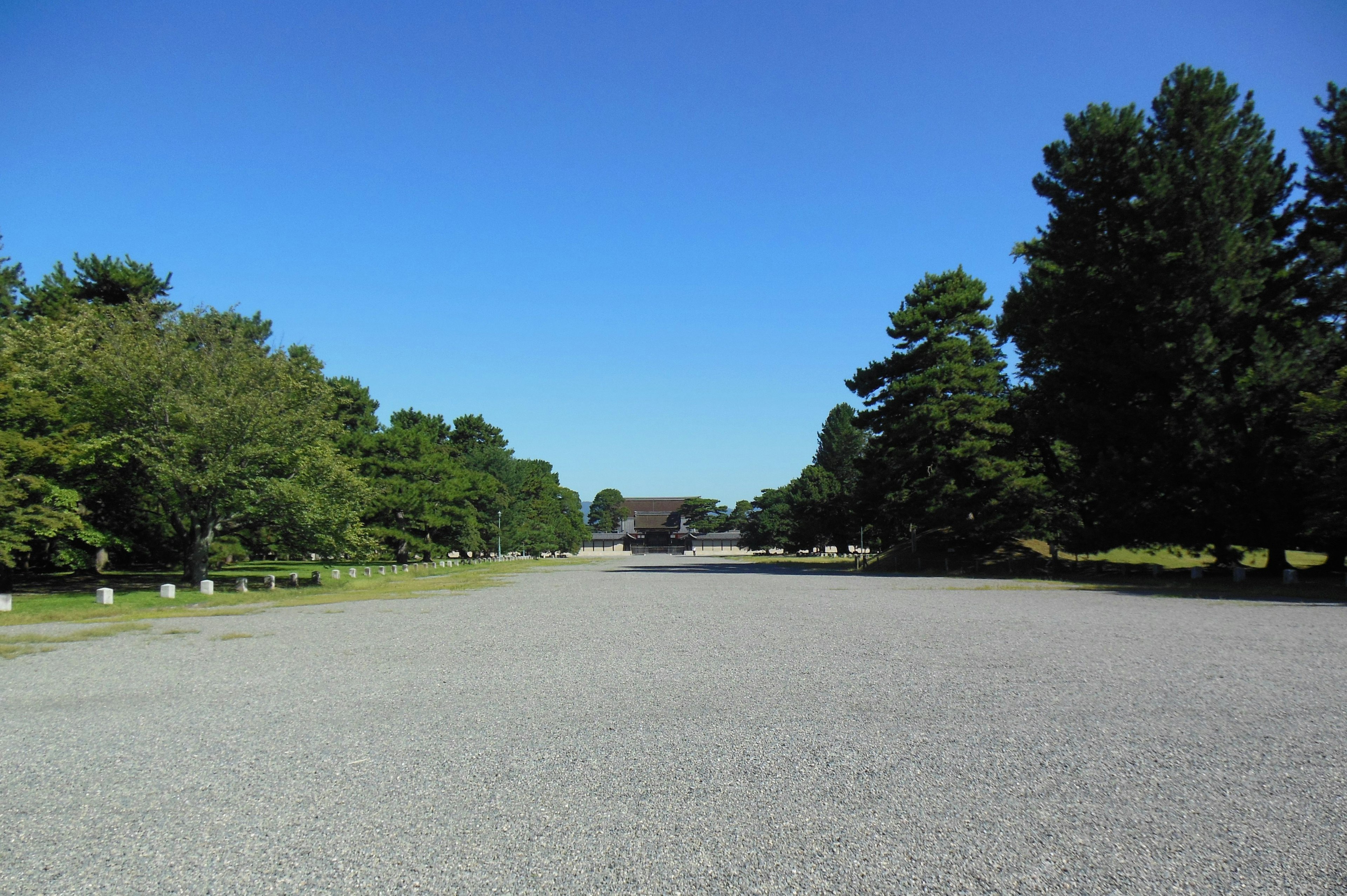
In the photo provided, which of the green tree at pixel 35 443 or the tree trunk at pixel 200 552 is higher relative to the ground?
the green tree at pixel 35 443

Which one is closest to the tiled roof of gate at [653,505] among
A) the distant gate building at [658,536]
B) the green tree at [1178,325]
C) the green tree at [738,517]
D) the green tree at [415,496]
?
the distant gate building at [658,536]

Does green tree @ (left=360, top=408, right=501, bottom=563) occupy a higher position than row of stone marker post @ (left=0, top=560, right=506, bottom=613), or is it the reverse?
green tree @ (left=360, top=408, right=501, bottom=563)

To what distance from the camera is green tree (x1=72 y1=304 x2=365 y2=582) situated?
22.0 m

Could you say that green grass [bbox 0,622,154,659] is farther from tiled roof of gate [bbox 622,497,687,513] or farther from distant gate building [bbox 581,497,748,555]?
tiled roof of gate [bbox 622,497,687,513]

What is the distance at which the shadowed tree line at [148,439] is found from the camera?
20531mm

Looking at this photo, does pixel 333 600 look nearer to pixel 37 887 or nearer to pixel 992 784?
pixel 37 887

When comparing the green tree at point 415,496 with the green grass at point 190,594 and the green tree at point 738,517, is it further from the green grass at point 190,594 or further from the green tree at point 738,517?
the green tree at point 738,517

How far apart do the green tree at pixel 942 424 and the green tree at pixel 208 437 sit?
22997 millimetres

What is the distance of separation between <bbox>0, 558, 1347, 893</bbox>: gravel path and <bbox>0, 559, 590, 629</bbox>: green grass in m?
6.19

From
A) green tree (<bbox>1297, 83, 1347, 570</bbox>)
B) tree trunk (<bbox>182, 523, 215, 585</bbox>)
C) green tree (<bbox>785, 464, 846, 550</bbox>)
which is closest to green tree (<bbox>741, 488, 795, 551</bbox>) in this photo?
green tree (<bbox>785, 464, 846, 550</bbox>)

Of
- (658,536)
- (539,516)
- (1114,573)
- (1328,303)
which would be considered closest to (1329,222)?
(1328,303)

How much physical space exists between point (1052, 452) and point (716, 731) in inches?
1290

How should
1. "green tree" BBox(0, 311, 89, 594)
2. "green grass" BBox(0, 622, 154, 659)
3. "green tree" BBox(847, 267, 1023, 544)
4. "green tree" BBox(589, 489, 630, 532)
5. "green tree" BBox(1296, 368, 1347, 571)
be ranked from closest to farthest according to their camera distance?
1. "green grass" BBox(0, 622, 154, 659)
2. "green tree" BBox(0, 311, 89, 594)
3. "green tree" BBox(1296, 368, 1347, 571)
4. "green tree" BBox(847, 267, 1023, 544)
5. "green tree" BBox(589, 489, 630, 532)

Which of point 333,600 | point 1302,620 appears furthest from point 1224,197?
point 333,600
